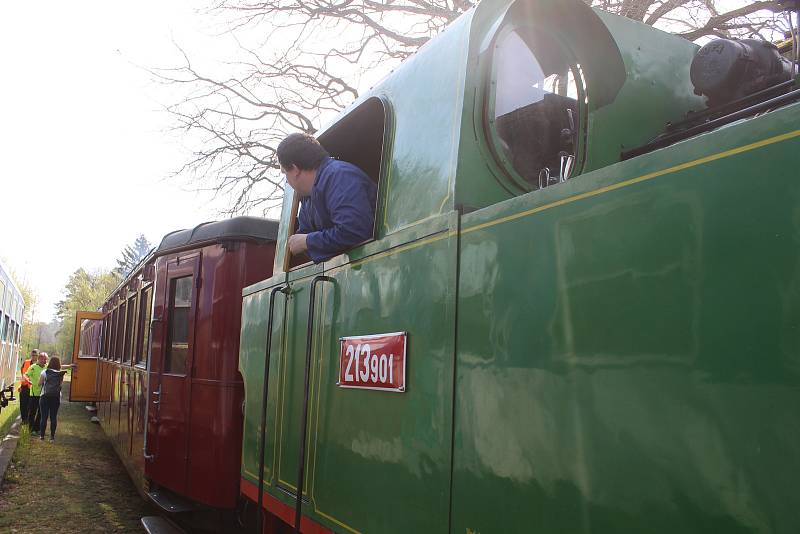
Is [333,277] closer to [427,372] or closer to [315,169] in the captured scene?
[315,169]

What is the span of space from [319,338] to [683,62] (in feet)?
6.44

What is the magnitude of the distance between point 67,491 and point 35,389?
5508 mm

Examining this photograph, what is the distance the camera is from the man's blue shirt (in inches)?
103

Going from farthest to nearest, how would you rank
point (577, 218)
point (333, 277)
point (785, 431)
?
point (333, 277), point (577, 218), point (785, 431)

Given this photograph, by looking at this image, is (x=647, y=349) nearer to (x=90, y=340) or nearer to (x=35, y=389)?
(x=35, y=389)

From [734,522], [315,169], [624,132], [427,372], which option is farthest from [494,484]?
A: [315,169]

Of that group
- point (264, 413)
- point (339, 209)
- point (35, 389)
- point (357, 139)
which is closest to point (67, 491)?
point (35, 389)

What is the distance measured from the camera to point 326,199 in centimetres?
288

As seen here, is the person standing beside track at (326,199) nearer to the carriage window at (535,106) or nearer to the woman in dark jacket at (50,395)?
the carriage window at (535,106)

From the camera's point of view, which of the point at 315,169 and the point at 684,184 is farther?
the point at 315,169

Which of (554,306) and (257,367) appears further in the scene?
(257,367)

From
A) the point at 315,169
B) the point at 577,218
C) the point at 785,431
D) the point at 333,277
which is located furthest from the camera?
the point at 315,169

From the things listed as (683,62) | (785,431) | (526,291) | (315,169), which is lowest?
(785,431)

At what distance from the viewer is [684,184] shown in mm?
1255
